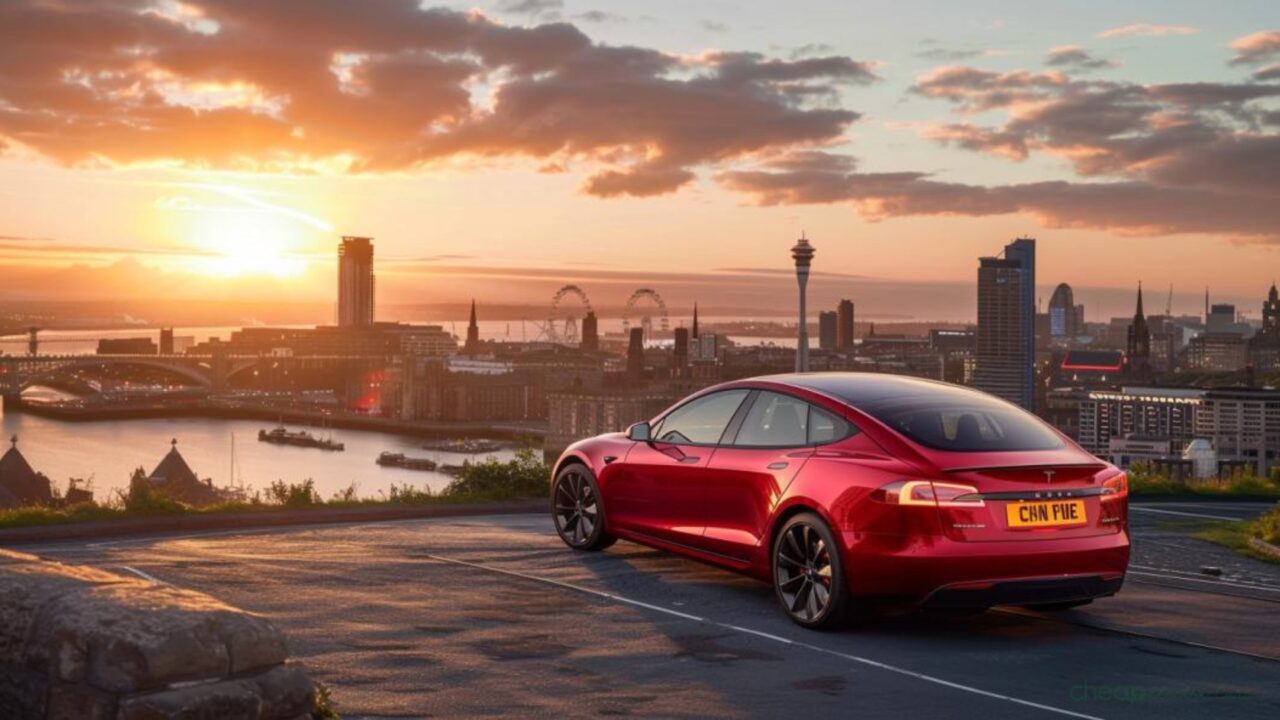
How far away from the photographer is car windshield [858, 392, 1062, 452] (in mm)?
7820

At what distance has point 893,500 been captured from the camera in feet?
24.6

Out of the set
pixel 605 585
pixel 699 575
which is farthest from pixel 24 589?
pixel 699 575

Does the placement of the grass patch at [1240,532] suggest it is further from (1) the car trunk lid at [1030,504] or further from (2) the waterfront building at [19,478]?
Answer: (2) the waterfront building at [19,478]

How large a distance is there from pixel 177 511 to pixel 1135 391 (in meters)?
139

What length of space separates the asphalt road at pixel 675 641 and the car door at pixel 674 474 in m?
0.38

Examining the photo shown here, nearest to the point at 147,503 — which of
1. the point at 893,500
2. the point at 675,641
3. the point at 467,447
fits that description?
the point at 675,641

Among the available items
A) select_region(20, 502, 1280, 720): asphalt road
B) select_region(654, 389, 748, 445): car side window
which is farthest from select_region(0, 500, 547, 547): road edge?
select_region(654, 389, 748, 445): car side window

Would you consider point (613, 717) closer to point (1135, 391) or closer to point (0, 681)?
point (0, 681)

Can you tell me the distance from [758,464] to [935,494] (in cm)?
149

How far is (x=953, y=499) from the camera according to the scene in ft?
24.3

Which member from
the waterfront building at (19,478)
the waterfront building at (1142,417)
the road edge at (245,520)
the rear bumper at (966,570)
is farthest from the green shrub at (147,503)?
the waterfront building at (1142,417)

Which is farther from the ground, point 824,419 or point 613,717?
point 824,419

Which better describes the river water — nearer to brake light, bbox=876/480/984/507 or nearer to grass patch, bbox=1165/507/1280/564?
grass patch, bbox=1165/507/1280/564

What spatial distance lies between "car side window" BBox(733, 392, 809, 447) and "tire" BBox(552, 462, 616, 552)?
1889 mm
